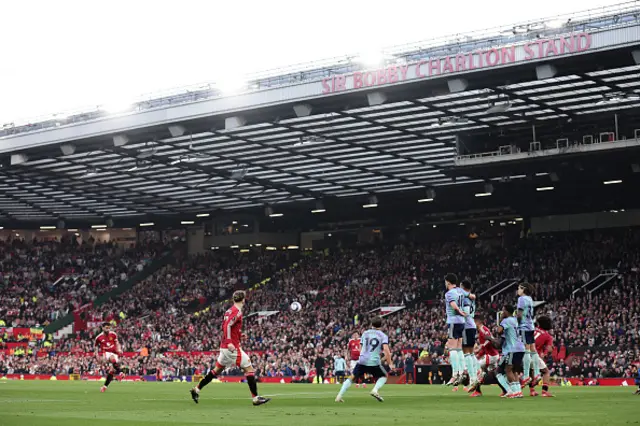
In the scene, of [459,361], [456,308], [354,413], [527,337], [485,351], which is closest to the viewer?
[354,413]

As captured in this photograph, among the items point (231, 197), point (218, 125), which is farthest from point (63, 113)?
point (231, 197)

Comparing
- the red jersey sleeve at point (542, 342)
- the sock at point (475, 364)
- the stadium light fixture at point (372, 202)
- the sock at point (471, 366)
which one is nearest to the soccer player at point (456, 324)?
the sock at point (471, 366)

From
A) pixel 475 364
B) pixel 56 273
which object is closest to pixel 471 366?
pixel 475 364

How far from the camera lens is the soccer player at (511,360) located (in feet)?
62.4

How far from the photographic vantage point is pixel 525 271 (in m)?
56.8

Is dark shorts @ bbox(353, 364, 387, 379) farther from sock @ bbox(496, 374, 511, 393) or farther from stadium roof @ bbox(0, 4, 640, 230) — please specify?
stadium roof @ bbox(0, 4, 640, 230)

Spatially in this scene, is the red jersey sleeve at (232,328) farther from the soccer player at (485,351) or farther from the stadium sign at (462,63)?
the stadium sign at (462,63)

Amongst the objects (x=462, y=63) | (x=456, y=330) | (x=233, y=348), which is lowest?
(x=233, y=348)

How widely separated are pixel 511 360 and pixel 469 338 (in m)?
1.39

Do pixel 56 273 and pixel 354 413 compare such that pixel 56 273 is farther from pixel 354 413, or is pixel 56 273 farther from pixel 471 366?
pixel 354 413

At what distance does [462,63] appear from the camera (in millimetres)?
35125

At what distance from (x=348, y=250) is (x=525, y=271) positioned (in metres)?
17.6

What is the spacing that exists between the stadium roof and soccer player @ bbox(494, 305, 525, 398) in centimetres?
1651

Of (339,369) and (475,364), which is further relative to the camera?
(339,369)
